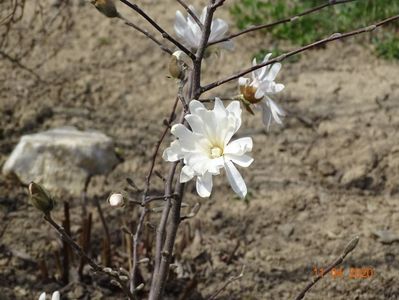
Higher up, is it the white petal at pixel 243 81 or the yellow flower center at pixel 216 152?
the white petal at pixel 243 81

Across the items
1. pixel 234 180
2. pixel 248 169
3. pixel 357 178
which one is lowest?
pixel 357 178

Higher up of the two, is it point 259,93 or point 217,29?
point 217,29

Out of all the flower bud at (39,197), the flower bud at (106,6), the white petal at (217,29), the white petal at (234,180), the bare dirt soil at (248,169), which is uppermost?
the flower bud at (106,6)

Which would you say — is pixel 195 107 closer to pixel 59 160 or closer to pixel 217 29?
pixel 217 29

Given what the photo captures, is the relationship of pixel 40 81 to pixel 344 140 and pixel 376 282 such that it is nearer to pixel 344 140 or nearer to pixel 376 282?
pixel 344 140
